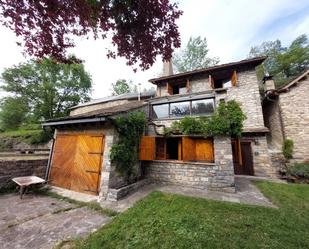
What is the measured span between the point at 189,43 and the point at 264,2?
19633 mm

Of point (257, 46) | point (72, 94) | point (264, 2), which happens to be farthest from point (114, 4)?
point (257, 46)

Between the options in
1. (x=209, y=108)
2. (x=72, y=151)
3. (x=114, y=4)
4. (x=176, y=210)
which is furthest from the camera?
(x=209, y=108)

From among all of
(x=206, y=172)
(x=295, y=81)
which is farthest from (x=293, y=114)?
(x=206, y=172)

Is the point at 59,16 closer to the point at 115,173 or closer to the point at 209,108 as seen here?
the point at 115,173

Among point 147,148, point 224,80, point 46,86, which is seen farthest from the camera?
point 46,86

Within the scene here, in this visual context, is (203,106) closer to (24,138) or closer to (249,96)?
(249,96)

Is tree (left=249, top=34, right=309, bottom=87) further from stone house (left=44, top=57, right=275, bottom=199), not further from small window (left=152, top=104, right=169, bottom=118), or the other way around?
small window (left=152, top=104, right=169, bottom=118)

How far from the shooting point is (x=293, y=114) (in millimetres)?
9945

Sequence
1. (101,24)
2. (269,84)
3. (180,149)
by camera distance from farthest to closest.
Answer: (269,84), (180,149), (101,24)

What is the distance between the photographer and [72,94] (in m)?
23.4

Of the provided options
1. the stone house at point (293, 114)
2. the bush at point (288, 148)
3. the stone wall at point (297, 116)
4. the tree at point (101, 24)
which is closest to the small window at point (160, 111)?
the tree at point (101, 24)

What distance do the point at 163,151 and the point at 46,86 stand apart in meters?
21.3

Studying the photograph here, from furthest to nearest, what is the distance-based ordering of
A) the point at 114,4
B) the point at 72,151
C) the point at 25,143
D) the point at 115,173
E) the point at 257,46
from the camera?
the point at 257,46, the point at 25,143, the point at 72,151, the point at 115,173, the point at 114,4

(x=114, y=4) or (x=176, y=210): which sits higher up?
(x=114, y=4)
